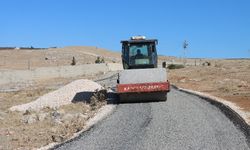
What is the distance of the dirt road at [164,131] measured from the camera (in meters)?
15.4

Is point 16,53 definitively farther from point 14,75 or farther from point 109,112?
point 109,112

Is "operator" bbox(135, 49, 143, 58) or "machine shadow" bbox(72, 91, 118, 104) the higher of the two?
"operator" bbox(135, 49, 143, 58)

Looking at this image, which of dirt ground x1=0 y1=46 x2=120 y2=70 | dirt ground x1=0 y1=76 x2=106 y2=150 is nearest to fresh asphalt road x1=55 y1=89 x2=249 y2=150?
dirt ground x1=0 y1=76 x2=106 y2=150

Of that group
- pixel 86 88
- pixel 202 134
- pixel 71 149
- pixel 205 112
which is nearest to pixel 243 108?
pixel 205 112

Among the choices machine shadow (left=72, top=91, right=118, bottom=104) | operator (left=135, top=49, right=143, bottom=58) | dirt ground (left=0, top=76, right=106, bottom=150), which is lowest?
dirt ground (left=0, top=76, right=106, bottom=150)

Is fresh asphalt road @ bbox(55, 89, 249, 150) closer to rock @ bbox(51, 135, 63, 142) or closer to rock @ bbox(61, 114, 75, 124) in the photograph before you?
rock @ bbox(51, 135, 63, 142)

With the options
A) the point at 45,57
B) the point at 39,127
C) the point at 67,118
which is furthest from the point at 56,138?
the point at 45,57

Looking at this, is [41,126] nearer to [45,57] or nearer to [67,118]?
[67,118]

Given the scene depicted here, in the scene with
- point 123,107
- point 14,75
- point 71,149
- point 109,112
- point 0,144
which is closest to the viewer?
A: point 71,149

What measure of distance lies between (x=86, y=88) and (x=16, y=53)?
103 metres

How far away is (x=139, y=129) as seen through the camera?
18.2m

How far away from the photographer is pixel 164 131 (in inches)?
694

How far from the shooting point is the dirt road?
15.4 m

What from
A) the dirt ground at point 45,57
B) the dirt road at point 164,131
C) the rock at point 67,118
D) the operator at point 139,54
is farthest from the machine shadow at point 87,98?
the dirt ground at point 45,57
